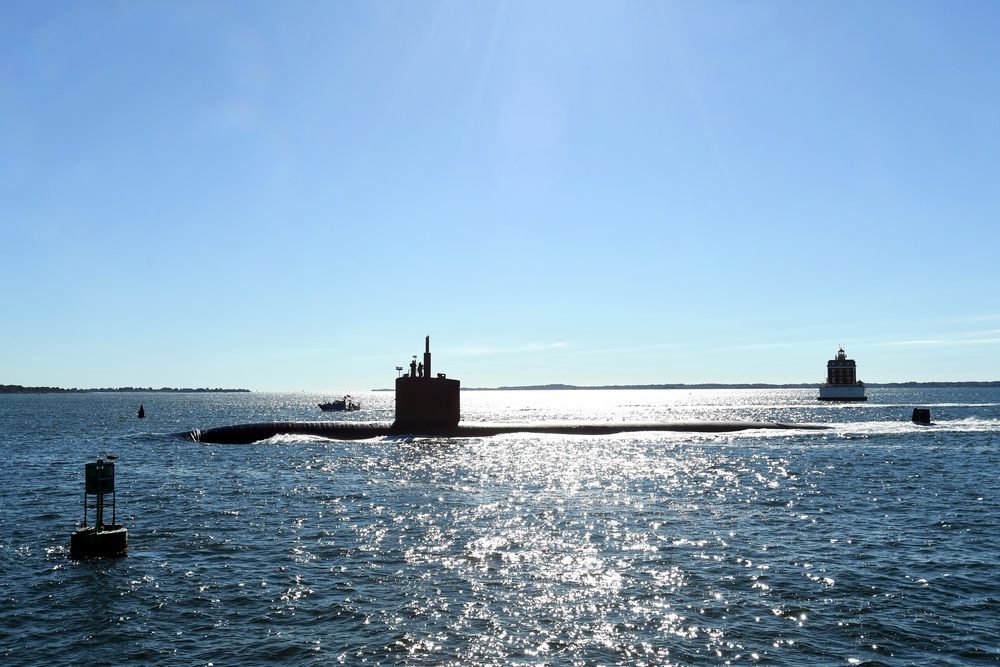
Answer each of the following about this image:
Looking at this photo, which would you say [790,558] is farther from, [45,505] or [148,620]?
Answer: [45,505]

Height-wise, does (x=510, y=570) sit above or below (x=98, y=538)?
below

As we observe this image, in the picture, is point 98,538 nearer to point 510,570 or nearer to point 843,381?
point 510,570

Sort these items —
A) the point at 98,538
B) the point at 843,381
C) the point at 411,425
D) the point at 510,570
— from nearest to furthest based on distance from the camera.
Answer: the point at 510,570 → the point at 98,538 → the point at 411,425 → the point at 843,381

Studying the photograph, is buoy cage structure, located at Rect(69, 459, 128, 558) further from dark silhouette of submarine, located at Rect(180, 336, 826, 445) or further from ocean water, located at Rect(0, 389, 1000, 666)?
dark silhouette of submarine, located at Rect(180, 336, 826, 445)

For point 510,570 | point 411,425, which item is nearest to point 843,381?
point 411,425

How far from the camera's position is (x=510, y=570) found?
2045 centimetres

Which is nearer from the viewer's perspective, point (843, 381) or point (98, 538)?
point (98, 538)

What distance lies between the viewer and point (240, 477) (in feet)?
137

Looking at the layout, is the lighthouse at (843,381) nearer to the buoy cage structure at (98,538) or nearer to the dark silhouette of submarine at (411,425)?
the dark silhouette of submarine at (411,425)

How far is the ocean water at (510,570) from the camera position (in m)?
14.8

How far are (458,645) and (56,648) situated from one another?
326 inches

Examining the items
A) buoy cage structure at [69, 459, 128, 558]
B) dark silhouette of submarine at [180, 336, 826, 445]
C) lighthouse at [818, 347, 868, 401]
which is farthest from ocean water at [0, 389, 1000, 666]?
lighthouse at [818, 347, 868, 401]

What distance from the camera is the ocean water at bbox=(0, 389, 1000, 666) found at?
14.8 meters

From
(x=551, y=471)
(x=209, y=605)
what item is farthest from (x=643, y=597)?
(x=551, y=471)
